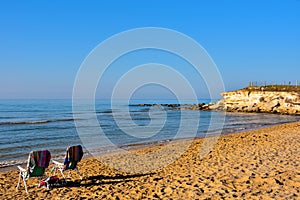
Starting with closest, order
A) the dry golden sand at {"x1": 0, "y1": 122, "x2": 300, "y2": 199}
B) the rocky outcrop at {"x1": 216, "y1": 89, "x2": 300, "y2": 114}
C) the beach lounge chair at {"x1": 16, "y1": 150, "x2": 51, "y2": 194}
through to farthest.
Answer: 1. the dry golden sand at {"x1": 0, "y1": 122, "x2": 300, "y2": 199}
2. the beach lounge chair at {"x1": 16, "y1": 150, "x2": 51, "y2": 194}
3. the rocky outcrop at {"x1": 216, "y1": 89, "x2": 300, "y2": 114}

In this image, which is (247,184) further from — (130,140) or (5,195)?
(130,140)

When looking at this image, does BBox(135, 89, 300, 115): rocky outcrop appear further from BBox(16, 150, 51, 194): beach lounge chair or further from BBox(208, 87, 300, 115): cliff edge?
BBox(16, 150, 51, 194): beach lounge chair

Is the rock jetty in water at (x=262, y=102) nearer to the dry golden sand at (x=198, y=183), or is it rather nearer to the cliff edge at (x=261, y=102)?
the cliff edge at (x=261, y=102)

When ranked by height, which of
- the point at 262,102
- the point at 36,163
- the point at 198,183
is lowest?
the point at 198,183

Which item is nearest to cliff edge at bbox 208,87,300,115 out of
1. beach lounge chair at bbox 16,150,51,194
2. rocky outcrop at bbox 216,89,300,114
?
rocky outcrop at bbox 216,89,300,114

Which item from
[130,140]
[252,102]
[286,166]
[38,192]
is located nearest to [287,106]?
[252,102]

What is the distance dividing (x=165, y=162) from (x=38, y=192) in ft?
14.6

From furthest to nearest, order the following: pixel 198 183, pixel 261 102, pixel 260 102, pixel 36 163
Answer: pixel 260 102
pixel 261 102
pixel 36 163
pixel 198 183

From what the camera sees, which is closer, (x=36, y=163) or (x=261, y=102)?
(x=36, y=163)

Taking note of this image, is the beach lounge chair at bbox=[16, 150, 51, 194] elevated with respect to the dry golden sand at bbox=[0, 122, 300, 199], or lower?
elevated

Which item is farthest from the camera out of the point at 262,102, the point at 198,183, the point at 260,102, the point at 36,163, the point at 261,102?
the point at 260,102

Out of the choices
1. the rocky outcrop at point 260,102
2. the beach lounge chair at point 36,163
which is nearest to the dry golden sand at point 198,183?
the beach lounge chair at point 36,163

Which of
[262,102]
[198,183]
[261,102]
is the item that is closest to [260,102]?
[261,102]

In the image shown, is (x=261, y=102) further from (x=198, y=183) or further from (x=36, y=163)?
(x=36, y=163)
